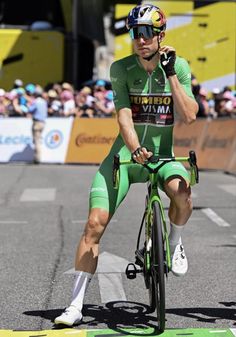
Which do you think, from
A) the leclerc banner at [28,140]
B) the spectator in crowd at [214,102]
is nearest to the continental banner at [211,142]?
the spectator in crowd at [214,102]

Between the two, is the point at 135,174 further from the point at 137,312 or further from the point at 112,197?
the point at 137,312

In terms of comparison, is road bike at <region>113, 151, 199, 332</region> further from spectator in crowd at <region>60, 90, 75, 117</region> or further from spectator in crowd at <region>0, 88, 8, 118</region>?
spectator in crowd at <region>0, 88, 8, 118</region>

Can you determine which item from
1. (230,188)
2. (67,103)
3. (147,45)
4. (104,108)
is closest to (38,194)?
(230,188)

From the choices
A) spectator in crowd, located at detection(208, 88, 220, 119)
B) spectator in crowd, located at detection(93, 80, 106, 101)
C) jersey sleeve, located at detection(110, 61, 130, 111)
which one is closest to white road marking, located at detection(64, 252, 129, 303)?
jersey sleeve, located at detection(110, 61, 130, 111)

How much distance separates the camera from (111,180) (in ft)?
17.6

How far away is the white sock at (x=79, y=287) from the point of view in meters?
5.29

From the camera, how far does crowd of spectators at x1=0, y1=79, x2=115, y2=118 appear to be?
20953mm

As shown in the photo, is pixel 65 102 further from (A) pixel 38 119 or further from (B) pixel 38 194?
(B) pixel 38 194

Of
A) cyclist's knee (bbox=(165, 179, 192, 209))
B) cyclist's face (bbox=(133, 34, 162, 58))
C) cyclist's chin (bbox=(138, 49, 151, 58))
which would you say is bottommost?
cyclist's knee (bbox=(165, 179, 192, 209))

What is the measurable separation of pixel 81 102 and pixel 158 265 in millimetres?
16948

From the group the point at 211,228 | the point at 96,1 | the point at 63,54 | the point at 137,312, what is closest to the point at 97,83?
the point at 63,54

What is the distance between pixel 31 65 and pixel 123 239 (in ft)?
61.0

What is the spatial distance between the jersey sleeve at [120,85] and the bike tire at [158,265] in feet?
2.38

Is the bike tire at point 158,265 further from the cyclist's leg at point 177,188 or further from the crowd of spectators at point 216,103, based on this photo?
the crowd of spectators at point 216,103
